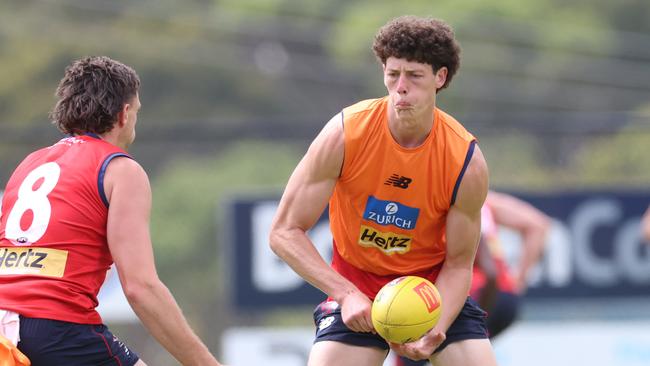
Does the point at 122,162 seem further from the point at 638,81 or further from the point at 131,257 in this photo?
the point at 638,81

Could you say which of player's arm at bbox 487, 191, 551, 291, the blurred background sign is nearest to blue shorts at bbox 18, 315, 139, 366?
player's arm at bbox 487, 191, 551, 291

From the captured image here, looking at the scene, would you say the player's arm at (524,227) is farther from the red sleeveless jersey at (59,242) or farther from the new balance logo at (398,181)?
the red sleeveless jersey at (59,242)

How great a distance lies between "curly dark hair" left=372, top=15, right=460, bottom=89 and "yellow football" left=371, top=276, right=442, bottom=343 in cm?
102

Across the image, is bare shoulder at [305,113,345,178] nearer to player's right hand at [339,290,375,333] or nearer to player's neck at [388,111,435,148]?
player's neck at [388,111,435,148]

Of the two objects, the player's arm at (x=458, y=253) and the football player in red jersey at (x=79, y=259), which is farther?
the player's arm at (x=458, y=253)

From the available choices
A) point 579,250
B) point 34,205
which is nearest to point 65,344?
point 34,205

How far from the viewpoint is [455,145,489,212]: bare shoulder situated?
5.95 m

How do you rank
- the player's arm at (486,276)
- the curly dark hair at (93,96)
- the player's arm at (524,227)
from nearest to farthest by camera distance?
the curly dark hair at (93,96)
the player's arm at (486,276)
the player's arm at (524,227)

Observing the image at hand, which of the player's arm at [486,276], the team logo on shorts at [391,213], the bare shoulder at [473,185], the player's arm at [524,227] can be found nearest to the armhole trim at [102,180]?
the team logo on shorts at [391,213]

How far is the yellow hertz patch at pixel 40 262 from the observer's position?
17.7ft

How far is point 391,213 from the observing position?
19.9 feet

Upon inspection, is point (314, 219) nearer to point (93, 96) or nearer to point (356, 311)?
point (356, 311)

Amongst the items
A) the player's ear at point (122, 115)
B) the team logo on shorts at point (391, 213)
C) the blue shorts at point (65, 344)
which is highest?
the player's ear at point (122, 115)

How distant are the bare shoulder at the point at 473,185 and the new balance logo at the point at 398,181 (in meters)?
0.25
